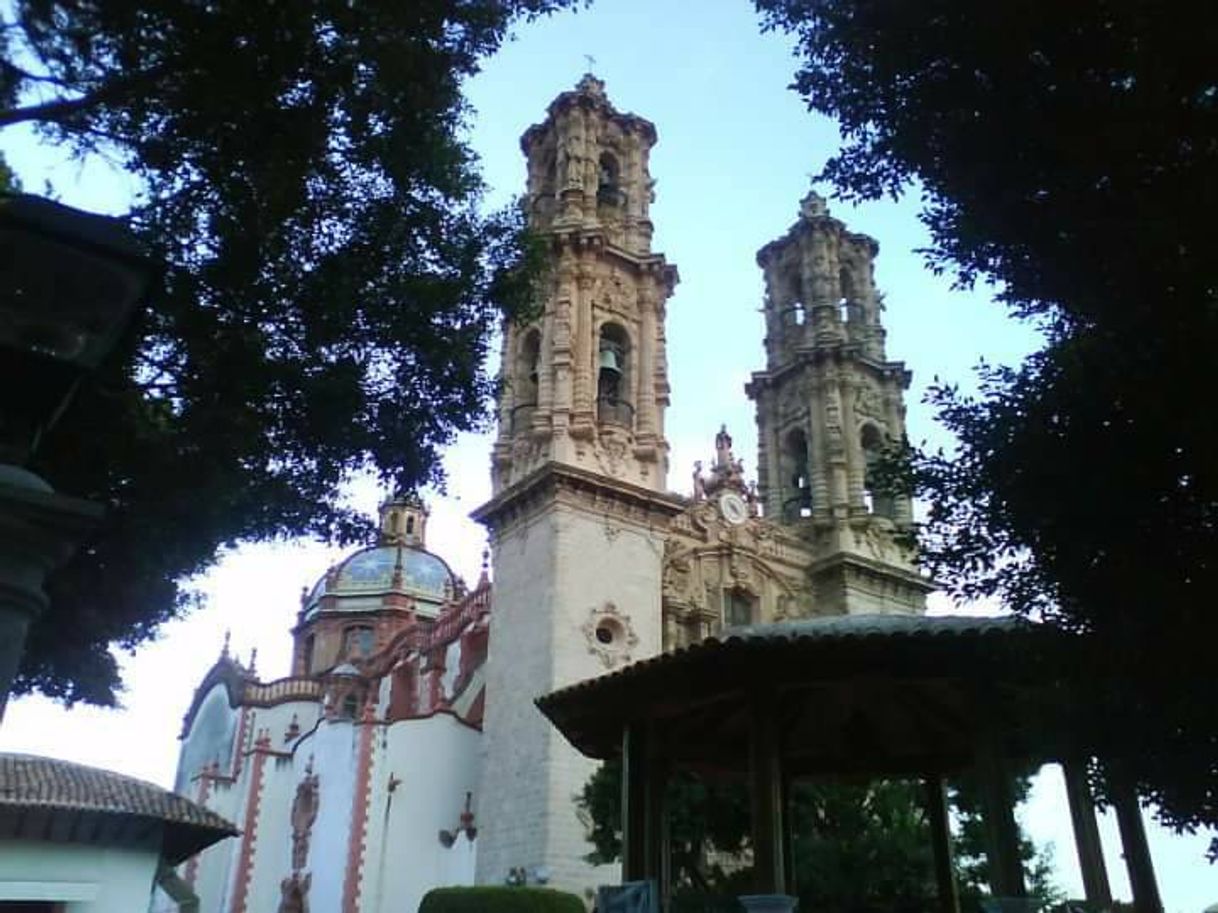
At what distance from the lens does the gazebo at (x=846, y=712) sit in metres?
7.55

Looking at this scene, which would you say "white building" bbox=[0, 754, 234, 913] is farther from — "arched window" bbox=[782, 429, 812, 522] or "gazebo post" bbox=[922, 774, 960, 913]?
"arched window" bbox=[782, 429, 812, 522]

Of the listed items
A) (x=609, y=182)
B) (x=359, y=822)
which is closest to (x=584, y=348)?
(x=609, y=182)

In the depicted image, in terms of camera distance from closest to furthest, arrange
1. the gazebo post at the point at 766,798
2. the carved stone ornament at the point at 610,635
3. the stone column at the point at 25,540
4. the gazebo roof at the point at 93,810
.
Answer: the stone column at the point at 25,540 < the gazebo post at the point at 766,798 < the gazebo roof at the point at 93,810 < the carved stone ornament at the point at 610,635

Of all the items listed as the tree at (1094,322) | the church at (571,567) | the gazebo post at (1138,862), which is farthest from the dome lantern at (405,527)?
the tree at (1094,322)

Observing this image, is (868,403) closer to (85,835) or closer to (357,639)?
(357,639)

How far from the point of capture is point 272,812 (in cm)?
2997

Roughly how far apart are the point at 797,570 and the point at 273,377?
942 inches

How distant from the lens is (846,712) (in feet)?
37.7

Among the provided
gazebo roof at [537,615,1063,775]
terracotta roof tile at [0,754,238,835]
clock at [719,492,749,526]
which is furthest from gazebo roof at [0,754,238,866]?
clock at [719,492,749,526]

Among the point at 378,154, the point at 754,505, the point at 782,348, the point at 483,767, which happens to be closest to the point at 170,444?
the point at 378,154

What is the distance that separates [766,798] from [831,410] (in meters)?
25.2

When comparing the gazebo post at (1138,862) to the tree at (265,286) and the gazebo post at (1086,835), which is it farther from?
the tree at (265,286)

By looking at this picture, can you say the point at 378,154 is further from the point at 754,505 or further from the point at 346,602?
the point at 346,602

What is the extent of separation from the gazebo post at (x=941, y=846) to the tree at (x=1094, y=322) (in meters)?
5.91
